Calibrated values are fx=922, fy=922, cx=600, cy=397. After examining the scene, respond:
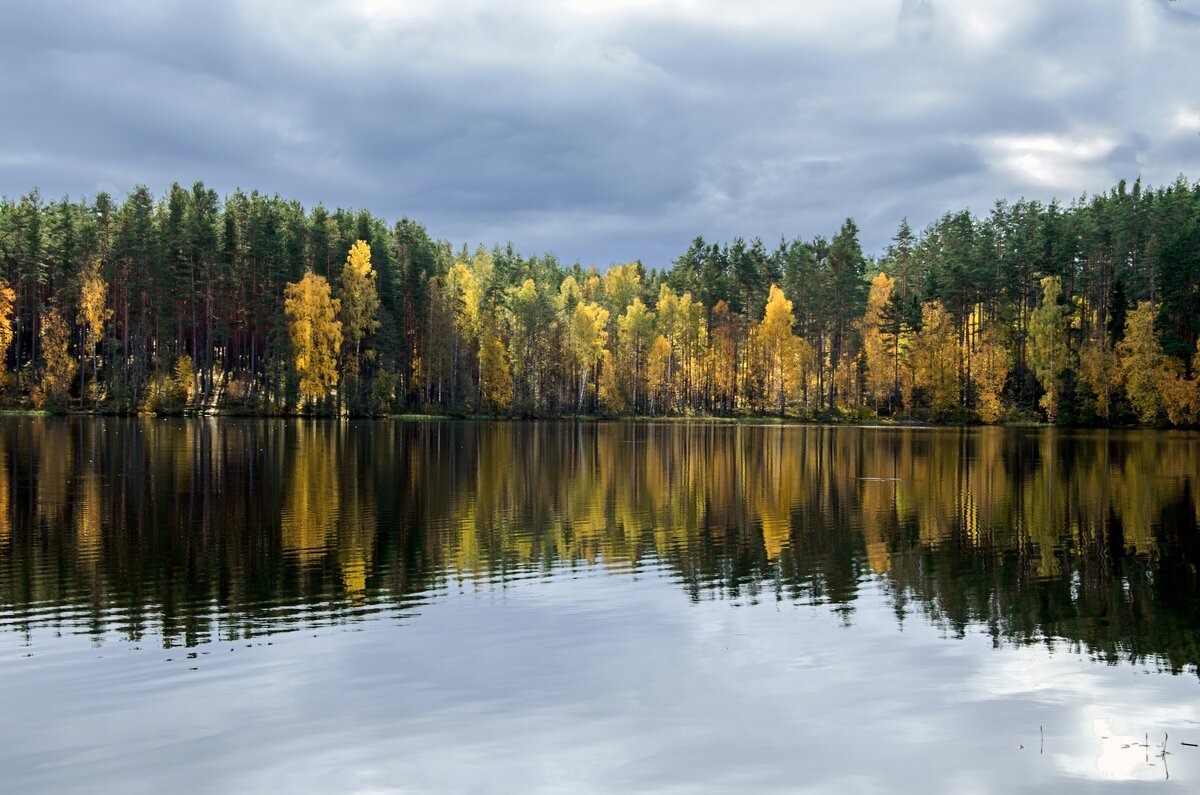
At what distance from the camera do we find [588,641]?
609 inches

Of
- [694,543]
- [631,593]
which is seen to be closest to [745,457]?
[694,543]

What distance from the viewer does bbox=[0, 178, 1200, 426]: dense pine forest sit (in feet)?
350

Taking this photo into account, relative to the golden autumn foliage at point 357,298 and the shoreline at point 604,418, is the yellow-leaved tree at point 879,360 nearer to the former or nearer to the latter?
the shoreline at point 604,418

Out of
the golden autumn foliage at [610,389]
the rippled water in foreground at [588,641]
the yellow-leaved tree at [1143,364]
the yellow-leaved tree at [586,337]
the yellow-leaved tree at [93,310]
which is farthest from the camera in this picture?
the golden autumn foliage at [610,389]

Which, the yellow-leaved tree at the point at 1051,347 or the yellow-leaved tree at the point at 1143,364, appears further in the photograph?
the yellow-leaved tree at the point at 1051,347

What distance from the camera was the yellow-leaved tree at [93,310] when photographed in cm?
10688

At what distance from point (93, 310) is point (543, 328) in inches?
2205

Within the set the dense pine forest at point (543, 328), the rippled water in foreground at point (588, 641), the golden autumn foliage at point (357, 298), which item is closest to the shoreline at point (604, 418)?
the dense pine forest at point (543, 328)

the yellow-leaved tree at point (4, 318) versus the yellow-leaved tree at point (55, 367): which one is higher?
the yellow-leaved tree at point (4, 318)

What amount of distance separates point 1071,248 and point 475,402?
3170 inches

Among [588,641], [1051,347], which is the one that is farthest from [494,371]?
[588,641]

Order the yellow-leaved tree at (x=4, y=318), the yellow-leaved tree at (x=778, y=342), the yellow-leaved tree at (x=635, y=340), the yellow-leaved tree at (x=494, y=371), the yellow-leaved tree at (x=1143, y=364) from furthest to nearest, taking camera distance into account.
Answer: the yellow-leaved tree at (x=635, y=340) → the yellow-leaved tree at (x=778, y=342) → the yellow-leaved tree at (x=494, y=371) → the yellow-leaved tree at (x=4, y=318) → the yellow-leaved tree at (x=1143, y=364)

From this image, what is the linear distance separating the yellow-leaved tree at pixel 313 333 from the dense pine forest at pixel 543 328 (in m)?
0.28

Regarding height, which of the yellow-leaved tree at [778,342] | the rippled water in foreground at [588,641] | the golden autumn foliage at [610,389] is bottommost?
the rippled water in foreground at [588,641]
